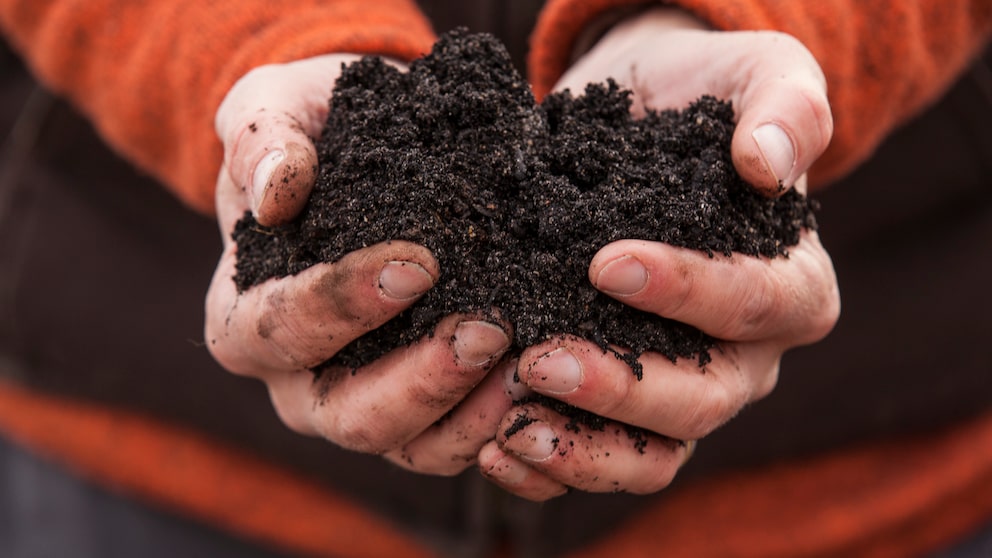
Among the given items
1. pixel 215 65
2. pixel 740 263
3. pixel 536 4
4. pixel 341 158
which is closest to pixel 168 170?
pixel 215 65

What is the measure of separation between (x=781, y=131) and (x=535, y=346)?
0.35m

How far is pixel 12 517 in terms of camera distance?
1693 mm

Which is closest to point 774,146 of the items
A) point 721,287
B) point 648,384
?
point 721,287

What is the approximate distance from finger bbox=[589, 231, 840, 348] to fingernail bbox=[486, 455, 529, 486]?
215mm

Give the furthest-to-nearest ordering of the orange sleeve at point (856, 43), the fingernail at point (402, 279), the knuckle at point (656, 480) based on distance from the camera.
Result: 1. the orange sleeve at point (856, 43)
2. the knuckle at point (656, 480)
3. the fingernail at point (402, 279)

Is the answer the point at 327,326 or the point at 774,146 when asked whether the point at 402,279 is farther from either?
the point at 774,146

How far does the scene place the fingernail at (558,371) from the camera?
773 millimetres

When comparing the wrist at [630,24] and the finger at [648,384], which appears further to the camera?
the wrist at [630,24]

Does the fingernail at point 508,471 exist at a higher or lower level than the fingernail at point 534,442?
lower

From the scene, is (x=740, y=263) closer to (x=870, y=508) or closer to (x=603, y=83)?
(x=603, y=83)

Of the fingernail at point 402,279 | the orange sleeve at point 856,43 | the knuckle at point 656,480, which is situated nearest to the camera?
the fingernail at point 402,279

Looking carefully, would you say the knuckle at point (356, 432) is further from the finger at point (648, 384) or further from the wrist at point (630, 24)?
the wrist at point (630, 24)

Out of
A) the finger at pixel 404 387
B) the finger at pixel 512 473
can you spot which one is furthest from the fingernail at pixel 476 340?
the finger at pixel 512 473

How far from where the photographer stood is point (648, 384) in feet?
2.64
